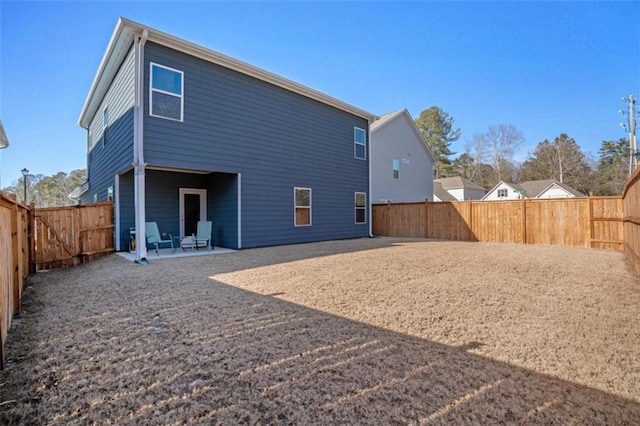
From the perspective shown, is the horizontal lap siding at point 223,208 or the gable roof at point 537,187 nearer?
the horizontal lap siding at point 223,208

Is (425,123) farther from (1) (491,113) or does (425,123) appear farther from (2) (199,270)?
(2) (199,270)

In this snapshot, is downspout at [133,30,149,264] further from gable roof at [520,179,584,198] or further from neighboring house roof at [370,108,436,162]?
gable roof at [520,179,584,198]

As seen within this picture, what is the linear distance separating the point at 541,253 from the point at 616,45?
1446 cm

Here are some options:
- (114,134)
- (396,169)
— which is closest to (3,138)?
(114,134)

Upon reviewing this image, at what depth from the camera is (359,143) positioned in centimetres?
1287

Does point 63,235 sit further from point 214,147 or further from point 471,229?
point 471,229

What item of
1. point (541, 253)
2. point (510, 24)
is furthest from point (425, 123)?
point (541, 253)

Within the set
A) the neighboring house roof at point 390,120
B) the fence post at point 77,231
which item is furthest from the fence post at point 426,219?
the fence post at point 77,231

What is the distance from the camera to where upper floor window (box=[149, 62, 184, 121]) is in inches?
286

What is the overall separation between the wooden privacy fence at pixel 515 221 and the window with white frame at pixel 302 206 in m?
4.89

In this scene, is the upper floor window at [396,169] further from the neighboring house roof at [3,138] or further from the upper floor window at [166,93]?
the neighboring house roof at [3,138]

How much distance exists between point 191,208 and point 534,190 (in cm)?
3186

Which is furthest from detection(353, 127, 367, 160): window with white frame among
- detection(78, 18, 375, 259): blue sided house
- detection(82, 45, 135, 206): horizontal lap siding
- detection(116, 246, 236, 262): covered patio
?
detection(82, 45, 135, 206): horizontal lap siding

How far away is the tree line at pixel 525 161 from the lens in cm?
3188
